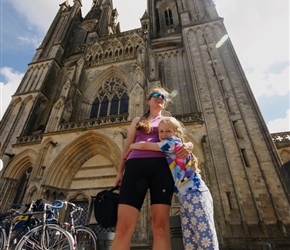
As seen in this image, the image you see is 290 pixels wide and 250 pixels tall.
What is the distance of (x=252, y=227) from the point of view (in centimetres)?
612

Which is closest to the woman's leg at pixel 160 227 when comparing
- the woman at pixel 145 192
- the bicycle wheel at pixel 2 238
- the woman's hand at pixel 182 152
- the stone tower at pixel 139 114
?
the woman at pixel 145 192

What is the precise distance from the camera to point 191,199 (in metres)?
1.55

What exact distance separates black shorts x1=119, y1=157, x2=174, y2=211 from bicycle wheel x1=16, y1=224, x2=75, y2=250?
6.39 ft

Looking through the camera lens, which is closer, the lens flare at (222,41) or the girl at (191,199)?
the girl at (191,199)

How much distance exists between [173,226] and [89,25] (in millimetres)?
23747

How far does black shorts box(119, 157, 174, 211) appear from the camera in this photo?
1.60 metres

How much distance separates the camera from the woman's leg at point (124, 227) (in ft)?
4.87

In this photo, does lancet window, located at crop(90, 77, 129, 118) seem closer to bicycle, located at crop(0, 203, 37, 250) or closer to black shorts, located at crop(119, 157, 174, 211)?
bicycle, located at crop(0, 203, 37, 250)

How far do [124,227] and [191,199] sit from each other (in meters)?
0.57

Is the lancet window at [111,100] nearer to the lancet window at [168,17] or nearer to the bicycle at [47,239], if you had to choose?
the bicycle at [47,239]

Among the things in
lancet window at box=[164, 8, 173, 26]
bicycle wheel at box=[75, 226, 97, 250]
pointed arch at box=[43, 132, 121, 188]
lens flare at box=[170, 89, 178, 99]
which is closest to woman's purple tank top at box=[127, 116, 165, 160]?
bicycle wheel at box=[75, 226, 97, 250]

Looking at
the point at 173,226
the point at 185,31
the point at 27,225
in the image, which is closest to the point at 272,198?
the point at 173,226

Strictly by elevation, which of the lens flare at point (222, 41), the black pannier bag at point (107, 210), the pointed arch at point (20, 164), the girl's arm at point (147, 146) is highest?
the lens flare at point (222, 41)

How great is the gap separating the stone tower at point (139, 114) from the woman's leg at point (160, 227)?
2567 millimetres
